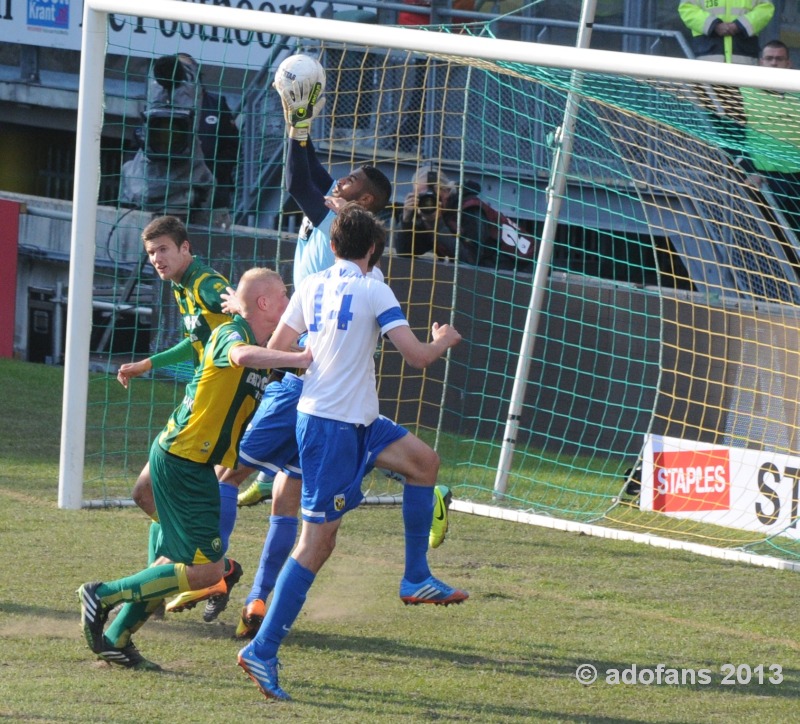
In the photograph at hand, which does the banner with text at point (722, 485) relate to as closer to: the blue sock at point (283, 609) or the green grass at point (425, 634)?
the green grass at point (425, 634)

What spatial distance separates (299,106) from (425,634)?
7.93ft

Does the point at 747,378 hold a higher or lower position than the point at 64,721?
higher

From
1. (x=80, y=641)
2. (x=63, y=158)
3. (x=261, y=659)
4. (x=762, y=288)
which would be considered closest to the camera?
(x=261, y=659)

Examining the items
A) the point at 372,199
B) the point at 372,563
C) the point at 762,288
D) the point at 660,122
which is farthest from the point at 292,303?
the point at 762,288

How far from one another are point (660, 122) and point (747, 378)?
2024mm

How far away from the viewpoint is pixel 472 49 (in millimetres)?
6480

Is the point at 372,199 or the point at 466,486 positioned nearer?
the point at 372,199

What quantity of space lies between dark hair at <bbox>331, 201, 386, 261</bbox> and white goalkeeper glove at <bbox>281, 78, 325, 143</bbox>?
3.83ft

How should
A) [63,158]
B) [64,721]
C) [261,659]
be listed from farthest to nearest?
[63,158] → [261,659] → [64,721]

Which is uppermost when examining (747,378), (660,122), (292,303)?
(660,122)

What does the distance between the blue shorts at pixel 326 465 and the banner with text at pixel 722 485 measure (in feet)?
12.3

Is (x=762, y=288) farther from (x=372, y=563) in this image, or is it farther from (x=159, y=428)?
(x=159, y=428)

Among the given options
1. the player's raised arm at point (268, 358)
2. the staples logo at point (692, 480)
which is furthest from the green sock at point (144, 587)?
the staples logo at point (692, 480)

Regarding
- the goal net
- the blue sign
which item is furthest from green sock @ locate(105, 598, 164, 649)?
the blue sign
